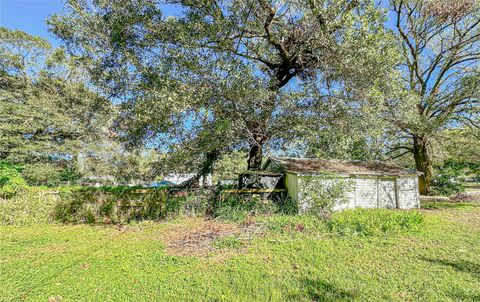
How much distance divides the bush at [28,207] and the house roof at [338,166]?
30.4ft

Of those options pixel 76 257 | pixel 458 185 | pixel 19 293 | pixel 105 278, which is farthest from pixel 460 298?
pixel 458 185

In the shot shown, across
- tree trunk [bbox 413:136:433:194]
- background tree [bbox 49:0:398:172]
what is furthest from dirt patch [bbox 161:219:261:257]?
tree trunk [bbox 413:136:433:194]

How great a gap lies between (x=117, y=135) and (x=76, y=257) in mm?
5062

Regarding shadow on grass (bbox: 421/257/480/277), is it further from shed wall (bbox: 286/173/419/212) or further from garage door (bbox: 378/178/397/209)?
garage door (bbox: 378/178/397/209)

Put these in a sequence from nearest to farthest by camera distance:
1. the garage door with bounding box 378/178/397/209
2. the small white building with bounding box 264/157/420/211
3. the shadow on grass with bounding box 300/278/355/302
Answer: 1. the shadow on grass with bounding box 300/278/355/302
2. the small white building with bounding box 264/157/420/211
3. the garage door with bounding box 378/178/397/209

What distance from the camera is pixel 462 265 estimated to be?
4.09m

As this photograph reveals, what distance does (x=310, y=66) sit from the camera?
8.12 metres

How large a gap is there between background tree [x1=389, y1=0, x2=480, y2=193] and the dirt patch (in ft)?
25.1

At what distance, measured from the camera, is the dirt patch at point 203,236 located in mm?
5012

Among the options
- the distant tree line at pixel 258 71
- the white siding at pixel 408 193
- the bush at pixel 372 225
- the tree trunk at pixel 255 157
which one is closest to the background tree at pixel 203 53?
the distant tree line at pixel 258 71

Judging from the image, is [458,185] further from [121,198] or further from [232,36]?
[121,198]

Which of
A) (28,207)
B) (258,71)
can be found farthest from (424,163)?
(28,207)

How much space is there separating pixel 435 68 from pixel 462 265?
12716 mm

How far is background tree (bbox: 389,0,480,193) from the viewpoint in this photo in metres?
9.66
